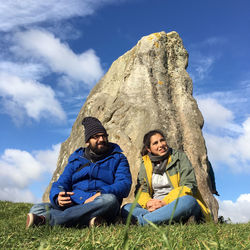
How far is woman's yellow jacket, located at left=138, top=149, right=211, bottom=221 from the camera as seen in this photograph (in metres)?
5.48

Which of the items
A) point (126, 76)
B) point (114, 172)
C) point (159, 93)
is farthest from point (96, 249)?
point (126, 76)

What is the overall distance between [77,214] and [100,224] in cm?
42

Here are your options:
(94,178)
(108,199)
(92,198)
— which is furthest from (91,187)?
(108,199)

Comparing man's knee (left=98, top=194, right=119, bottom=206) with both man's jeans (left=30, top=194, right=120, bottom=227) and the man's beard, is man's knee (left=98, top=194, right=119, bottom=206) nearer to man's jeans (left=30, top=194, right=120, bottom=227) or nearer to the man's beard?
man's jeans (left=30, top=194, right=120, bottom=227)

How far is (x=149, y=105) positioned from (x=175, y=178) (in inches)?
130

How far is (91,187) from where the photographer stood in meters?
5.65

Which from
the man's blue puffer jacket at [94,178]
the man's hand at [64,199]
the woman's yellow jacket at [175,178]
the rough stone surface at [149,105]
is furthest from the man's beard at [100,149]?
the rough stone surface at [149,105]

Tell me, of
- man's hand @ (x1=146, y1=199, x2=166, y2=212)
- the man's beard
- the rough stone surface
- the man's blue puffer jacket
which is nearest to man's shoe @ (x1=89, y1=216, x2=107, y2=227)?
the man's blue puffer jacket

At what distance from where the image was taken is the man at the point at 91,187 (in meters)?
4.91

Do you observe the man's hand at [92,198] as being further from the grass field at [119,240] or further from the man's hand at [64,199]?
the grass field at [119,240]

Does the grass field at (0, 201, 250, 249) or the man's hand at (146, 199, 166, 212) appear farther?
the man's hand at (146, 199, 166, 212)

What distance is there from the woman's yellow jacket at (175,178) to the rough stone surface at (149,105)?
1538mm

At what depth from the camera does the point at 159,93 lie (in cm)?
917

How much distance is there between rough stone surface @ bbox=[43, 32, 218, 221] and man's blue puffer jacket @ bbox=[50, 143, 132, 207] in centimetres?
181
